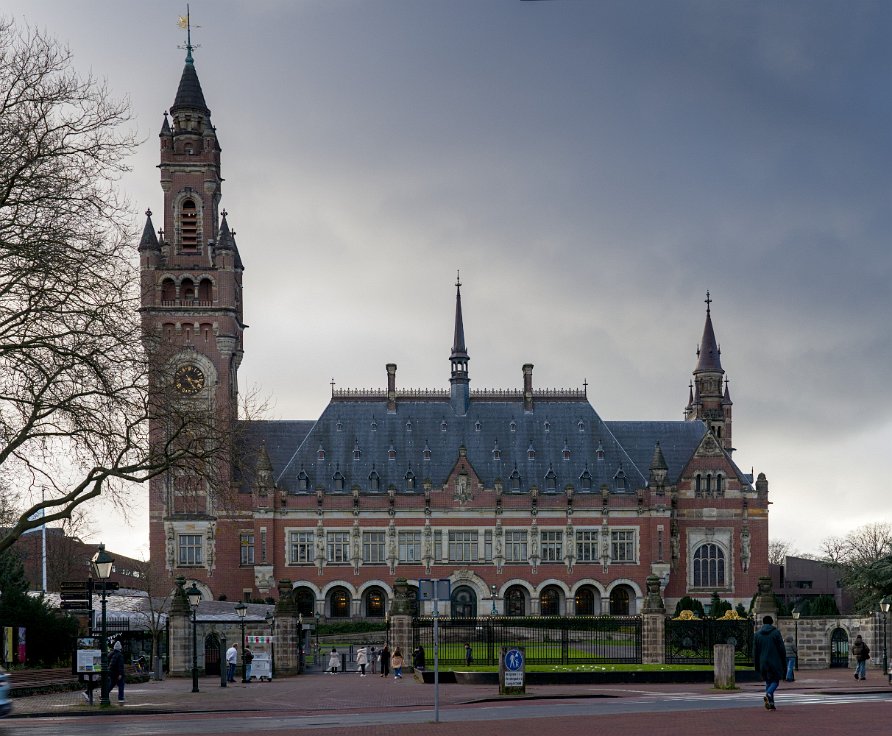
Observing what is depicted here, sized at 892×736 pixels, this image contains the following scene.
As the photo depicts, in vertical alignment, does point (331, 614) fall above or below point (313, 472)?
below

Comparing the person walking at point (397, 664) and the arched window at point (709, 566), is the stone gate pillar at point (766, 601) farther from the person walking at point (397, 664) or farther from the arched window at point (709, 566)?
the arched window at point (709, 566)

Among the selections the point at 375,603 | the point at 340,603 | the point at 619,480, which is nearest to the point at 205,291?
the point at 340,603

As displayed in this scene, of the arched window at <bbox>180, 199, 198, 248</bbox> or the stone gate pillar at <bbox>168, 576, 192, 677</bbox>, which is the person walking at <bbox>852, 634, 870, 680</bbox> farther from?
the arched window at <bbox>180, 199, 198, 248</bbox>

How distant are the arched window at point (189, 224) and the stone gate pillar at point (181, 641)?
166 feet

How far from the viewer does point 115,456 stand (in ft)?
120

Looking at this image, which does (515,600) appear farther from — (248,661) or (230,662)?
(230,662)

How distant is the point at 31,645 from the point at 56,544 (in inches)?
3364

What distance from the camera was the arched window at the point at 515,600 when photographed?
9762 cm

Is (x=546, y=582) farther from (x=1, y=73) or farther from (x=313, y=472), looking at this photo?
(x=1, y=73)

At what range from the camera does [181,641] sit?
5128 centimetres

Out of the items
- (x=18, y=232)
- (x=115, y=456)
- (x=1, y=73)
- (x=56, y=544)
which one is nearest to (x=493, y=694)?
(x=115, y=456)

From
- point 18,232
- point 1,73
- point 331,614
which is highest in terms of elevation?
point 1,73

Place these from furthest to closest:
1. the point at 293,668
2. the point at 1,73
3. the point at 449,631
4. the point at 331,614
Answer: the point at 331,614, the point at 449,631, the point at 293,668, the point at 1,73

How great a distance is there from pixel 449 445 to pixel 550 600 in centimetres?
1256
